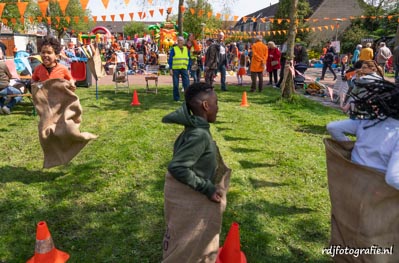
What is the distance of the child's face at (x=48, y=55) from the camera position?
4.64 m

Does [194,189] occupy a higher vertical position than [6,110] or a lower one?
higher

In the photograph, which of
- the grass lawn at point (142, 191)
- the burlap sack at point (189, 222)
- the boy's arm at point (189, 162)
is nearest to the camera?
the boy's arm at point (189, 162)

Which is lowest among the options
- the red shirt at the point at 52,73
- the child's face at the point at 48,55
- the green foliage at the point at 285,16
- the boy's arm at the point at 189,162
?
the boy's arm at the point at 189,162

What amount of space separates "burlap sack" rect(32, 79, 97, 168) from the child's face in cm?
34

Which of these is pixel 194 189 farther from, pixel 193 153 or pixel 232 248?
pixel 232 248

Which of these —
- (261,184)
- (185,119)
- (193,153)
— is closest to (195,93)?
(185,119)

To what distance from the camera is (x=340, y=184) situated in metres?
2.59

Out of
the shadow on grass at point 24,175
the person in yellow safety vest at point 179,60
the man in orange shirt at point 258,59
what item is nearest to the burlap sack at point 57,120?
the shadow on grass at point 24,175

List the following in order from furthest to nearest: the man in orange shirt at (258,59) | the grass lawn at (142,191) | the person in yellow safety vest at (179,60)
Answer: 1. the man in orange shirt at (258,59)
2. the person in yellow safety vest at (179,60)
3. the grass lawn at (142,191)

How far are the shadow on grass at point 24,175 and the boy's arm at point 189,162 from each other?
3.23 metres

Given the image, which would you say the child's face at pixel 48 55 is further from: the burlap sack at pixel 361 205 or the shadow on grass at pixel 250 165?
the burlap sack at pixel 361 205

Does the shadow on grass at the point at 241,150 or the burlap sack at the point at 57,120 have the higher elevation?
the burlap sack at the point at 57,120

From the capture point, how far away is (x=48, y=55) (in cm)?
466

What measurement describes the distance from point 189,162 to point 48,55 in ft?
10.9
